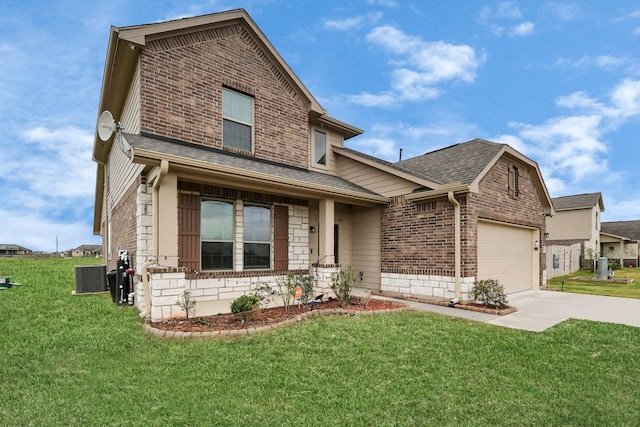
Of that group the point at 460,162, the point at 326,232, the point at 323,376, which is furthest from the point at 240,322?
the point at 460,162

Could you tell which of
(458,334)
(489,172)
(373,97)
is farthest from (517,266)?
(373,97)

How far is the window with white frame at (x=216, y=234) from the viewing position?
771cm

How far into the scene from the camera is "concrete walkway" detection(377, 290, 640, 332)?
22.9 ft

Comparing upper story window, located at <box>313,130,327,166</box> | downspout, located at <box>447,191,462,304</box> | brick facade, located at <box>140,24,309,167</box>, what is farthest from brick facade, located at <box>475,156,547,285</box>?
brick facade, located at <box>140,24,309,167</box>

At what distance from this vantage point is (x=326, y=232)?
30.0 ft

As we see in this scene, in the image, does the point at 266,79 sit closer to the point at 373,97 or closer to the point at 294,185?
the point at 294,185

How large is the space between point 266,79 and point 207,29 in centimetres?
204

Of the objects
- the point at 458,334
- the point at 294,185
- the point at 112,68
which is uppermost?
the point at 112,68

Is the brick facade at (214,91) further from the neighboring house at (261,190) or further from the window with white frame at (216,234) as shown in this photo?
the window with white frame at (216,234)

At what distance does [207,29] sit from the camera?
8953 mm

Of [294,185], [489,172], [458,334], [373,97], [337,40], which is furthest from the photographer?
[373,97]

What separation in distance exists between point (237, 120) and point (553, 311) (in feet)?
31.6

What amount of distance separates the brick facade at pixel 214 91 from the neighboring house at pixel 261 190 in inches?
1.3

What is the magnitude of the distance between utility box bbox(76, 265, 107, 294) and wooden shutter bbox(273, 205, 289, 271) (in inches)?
254
